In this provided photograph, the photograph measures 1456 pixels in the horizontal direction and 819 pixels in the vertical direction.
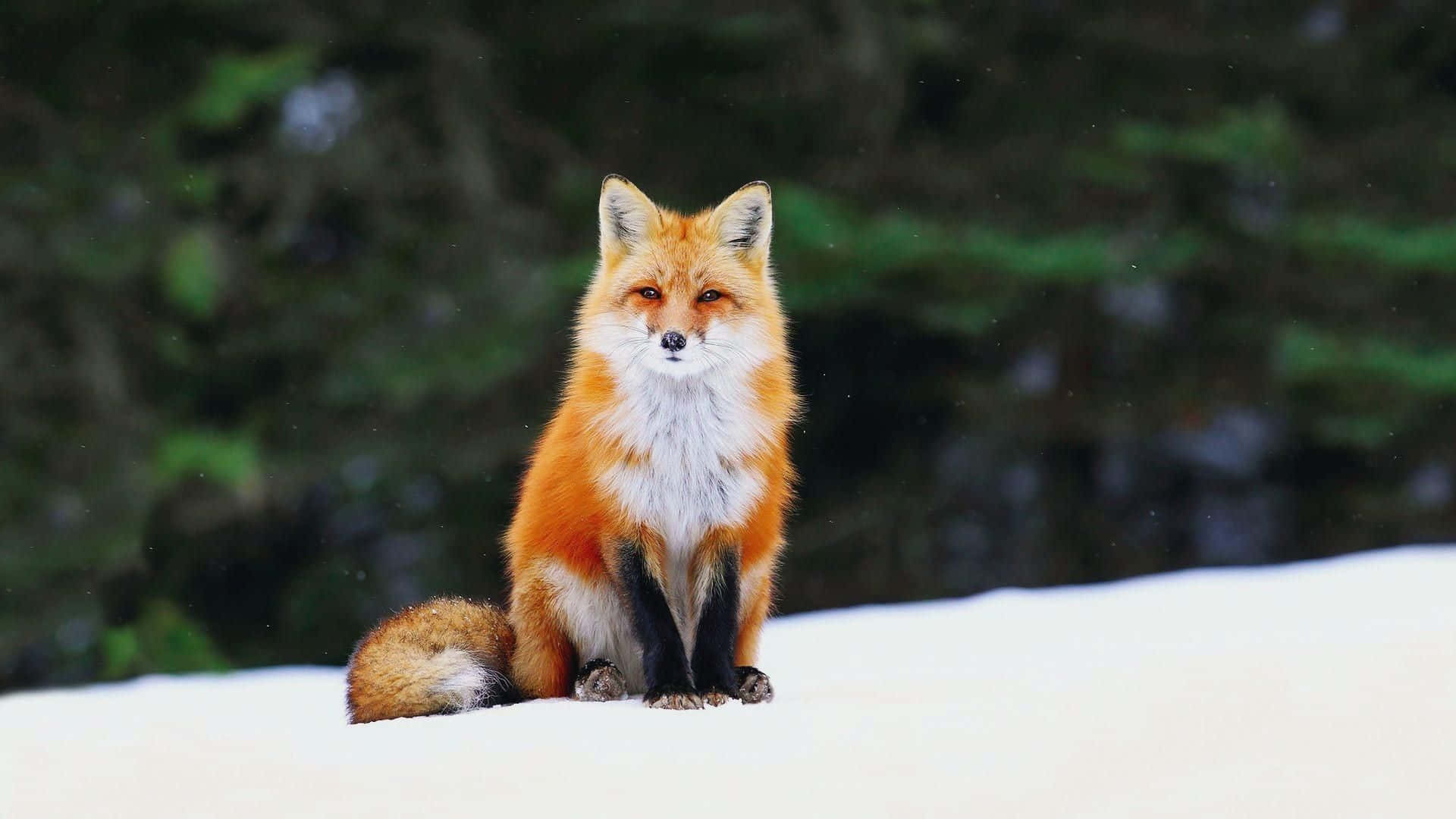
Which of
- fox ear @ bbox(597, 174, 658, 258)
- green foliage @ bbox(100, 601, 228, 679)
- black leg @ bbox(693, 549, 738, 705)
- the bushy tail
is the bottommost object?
green foliage @ bbox(100, 601, 228, 679)

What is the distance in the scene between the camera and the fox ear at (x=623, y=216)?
158 inches

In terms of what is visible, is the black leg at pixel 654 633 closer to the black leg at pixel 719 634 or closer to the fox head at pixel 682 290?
the black leg at pixel 719 634

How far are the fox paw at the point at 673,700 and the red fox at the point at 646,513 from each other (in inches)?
0.8

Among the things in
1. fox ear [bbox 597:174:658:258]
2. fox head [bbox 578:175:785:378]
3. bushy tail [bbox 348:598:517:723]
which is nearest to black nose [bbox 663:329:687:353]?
fox head [bbox 578:175:785:378]

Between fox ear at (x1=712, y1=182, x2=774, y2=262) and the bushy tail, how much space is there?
1.24 m

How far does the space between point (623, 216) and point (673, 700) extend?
134 cm

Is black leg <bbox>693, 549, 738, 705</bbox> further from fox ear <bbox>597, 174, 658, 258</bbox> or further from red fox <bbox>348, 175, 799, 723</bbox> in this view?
fox ear <bbox>597, 174, 658, 258</bbox>

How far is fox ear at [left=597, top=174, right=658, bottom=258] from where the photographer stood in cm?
400

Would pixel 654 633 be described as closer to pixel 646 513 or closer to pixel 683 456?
pixel 646 513

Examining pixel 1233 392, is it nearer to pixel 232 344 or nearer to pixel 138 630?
pixel 232 344

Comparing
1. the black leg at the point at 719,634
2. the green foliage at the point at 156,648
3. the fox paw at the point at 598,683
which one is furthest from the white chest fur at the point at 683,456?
the green foliage at the point at 156,648

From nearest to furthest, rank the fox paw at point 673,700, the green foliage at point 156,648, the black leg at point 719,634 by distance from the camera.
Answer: the fox paw at point 673,700 < the black leg at point 719,634 < the green foliage at point 156,648

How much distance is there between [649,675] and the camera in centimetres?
363

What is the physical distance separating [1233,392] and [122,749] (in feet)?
26.9
